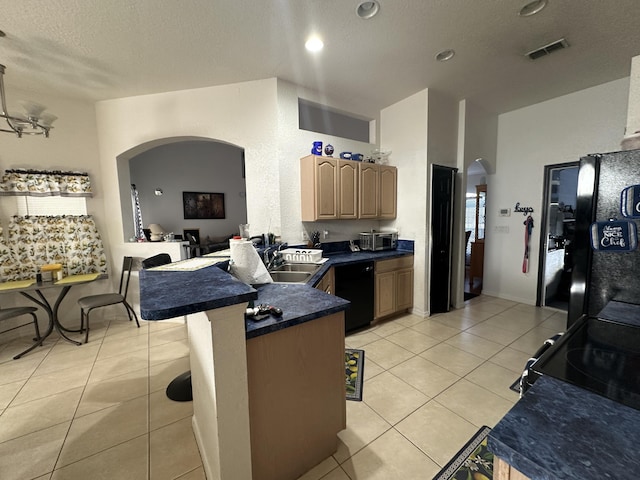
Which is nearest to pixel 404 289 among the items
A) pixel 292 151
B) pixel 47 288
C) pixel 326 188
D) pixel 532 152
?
pixel 326 188

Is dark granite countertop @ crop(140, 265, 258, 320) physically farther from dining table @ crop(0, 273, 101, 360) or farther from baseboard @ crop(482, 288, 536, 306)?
baseboard @ crop(482, 288, 536, 306)

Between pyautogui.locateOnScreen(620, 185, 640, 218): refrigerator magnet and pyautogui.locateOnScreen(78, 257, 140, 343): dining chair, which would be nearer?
pyautogui.locateOnScreen(620, 185, 640, 218): refrigerator magnet

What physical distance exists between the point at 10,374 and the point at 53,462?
4.96ft

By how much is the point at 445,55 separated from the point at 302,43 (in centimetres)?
143

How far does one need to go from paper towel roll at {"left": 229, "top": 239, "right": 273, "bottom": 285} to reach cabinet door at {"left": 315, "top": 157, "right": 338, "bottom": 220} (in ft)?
4.76

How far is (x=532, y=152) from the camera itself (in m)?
3.97

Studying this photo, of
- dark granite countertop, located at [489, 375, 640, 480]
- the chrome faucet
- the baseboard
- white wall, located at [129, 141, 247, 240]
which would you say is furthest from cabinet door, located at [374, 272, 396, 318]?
white wall, located at [129, 141, 247, 240]

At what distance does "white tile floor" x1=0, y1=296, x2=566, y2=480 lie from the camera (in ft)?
4.96

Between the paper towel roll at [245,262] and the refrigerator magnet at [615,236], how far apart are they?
1805 millimetres

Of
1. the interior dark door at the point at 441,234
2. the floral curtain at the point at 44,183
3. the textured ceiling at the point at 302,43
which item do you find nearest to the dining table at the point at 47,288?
the floral curtain at the point at 44,183

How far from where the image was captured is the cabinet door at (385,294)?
329cm

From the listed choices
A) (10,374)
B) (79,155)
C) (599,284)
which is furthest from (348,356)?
(79,155)

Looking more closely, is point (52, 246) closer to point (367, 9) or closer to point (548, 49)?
point (367, 9)

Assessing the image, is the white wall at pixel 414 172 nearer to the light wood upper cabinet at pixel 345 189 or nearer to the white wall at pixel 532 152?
the light wood upper cabinet at pixel 345 189
